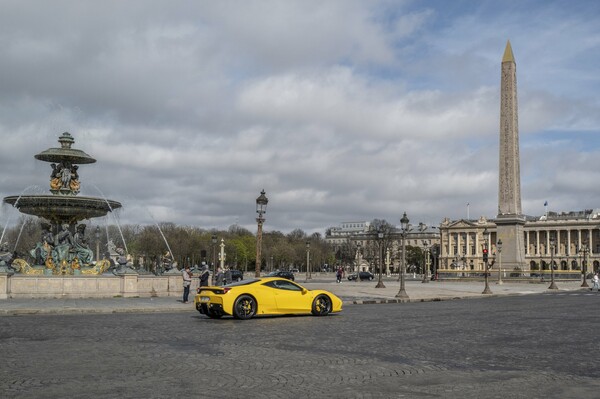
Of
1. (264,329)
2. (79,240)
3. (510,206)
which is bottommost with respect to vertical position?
(264,329)

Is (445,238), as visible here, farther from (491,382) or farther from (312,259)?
(491,382)

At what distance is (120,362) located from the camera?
11.4m

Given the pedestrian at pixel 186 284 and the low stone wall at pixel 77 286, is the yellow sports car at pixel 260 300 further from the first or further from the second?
the low stone wall at pixel 77 286

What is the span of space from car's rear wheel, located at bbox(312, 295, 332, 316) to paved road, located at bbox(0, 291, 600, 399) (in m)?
2.63

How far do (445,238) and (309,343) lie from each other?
182 meters

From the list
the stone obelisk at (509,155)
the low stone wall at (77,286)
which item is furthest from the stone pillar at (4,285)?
the stone obelisk at (509,155)

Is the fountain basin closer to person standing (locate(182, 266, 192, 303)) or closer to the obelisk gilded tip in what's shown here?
person standing (locate(182, 266, 192, 303))

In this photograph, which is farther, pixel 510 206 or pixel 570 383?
pixel 510 206

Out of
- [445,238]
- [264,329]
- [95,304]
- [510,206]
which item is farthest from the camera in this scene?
[445,238]

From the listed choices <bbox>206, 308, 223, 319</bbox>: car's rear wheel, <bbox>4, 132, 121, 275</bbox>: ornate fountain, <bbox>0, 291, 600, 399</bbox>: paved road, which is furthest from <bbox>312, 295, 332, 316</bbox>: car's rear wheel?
<bbox>4, 132, 121, 275</bbox>: ornate fountain

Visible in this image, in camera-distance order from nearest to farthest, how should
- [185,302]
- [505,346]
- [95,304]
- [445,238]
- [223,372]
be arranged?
1. [223,372]
2. [505,346]
3. [95,304]
4. [185,302]
5. [445,238]

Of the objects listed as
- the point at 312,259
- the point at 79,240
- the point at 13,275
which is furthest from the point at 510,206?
the point at 312,259

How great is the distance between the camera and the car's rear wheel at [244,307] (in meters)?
21.2

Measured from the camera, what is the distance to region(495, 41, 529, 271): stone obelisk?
68.1 metres
